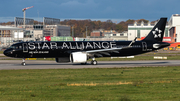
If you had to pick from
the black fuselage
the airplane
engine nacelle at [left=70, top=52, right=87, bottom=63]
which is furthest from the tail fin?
engine nacelle at [left=70, top=52, right=87, bottom=63]

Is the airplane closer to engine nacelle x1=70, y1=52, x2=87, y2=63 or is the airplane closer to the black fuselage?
the black fuselage

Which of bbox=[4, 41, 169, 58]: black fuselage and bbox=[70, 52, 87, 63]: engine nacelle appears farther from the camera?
bbox=[4, 41, 169, 58]: black fuselage

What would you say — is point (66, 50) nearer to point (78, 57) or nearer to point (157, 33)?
point (78, 57)

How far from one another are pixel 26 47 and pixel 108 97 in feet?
96.5

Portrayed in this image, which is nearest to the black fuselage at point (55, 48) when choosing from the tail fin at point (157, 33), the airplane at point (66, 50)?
the airplane at point (66, 50)

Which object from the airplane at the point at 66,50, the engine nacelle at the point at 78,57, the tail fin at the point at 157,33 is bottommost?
the engine nacelle at the point at 78,57

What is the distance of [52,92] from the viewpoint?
16.4 m

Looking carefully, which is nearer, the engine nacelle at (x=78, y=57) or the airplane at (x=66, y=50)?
the engine nacelle at (x=78, y=57)

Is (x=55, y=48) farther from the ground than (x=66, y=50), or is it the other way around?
(x=55, y=48)

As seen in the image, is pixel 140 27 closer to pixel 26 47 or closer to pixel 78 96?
pixel 26 47

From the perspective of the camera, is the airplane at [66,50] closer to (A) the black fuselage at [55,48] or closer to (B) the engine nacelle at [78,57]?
(A) the black fuselage at [55,48]

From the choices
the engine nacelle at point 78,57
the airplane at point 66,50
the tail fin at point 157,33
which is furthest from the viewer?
the tail fin at point 157,33

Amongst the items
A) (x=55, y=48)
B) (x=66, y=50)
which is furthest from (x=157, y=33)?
(x=55, y=48)

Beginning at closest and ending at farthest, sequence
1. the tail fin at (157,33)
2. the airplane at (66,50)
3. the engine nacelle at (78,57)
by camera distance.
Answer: the engine nacelle at (78,57), the airplane at (66,50), the tail fin at (157,33)
